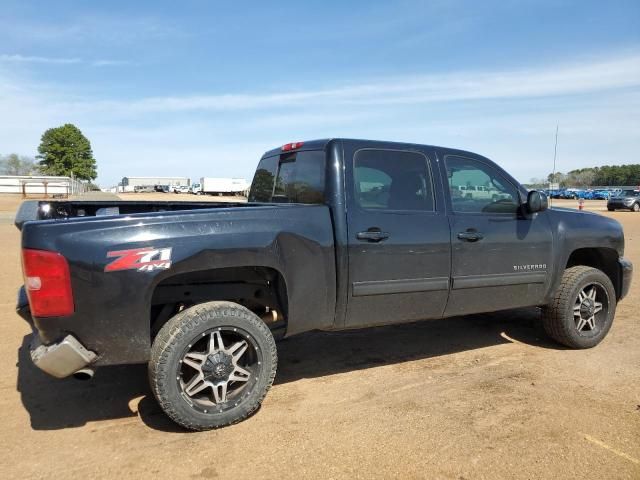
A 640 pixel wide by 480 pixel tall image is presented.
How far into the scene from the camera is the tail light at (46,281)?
114 inches

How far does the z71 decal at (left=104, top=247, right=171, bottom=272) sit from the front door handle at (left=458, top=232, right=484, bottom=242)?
2.33 metres

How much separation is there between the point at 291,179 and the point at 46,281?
2.11 metres

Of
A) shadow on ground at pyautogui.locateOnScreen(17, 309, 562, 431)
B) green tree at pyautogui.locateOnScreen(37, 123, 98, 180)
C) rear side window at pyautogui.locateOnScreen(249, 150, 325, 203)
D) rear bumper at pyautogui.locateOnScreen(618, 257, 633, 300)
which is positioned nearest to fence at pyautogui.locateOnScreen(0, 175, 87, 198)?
rear side window at pyautogui.locateOnScreen(249, 150, 325, 203)

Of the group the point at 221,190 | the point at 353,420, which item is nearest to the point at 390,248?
the point at 353,420

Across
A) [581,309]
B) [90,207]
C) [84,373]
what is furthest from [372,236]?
[90,207]

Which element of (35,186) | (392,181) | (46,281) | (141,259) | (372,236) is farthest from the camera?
(35,186)

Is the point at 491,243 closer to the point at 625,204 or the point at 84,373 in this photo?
the point at 84,373

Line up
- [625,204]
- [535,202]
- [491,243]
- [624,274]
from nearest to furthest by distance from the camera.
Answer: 1. [491,243]
2. [535,202]
3. [624,274]
4. [625,204]

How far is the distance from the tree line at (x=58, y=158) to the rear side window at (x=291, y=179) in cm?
9086

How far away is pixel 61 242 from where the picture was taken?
9.55 feet

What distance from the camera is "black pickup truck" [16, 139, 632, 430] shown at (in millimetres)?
2986

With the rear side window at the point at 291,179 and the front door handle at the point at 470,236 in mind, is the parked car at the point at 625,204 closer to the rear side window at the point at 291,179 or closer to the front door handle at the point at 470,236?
the front door handle at the point at 470,236

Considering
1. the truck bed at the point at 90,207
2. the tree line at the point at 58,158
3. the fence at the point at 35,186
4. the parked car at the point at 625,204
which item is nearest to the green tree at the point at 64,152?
the tree line at the point at 58,158

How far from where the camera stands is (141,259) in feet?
9.94
